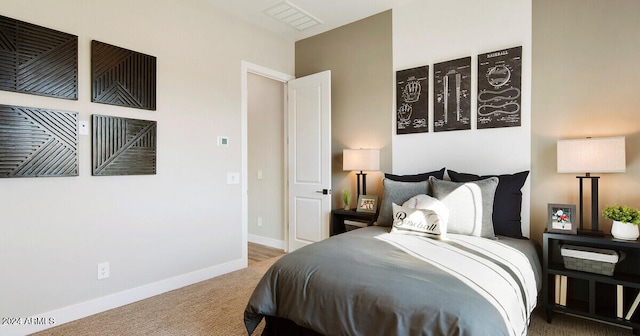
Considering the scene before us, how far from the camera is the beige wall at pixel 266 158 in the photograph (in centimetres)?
445

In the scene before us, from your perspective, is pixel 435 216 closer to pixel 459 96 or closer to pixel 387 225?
pixel 387 225

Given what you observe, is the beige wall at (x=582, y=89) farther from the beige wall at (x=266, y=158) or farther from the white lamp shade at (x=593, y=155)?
the beige wall at (x=266, y=158)

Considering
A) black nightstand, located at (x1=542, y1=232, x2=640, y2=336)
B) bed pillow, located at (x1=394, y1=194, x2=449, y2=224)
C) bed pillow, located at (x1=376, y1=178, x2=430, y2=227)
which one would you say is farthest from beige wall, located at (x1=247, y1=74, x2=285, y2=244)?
black nightstand, located at (x1=542, y1=232, x2=640, y2=336)

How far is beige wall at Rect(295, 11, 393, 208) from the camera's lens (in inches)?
139

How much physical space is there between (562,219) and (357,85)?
7.85 feet

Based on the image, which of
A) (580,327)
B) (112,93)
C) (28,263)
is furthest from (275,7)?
(580,327)

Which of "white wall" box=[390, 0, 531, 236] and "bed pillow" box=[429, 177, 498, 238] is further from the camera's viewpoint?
"white wall" box=[390, 0, 531, 236]

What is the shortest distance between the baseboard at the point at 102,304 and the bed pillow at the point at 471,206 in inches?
93.8

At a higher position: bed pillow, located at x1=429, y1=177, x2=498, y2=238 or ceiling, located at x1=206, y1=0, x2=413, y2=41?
ceiling, located at x1=206, y1=0, x2=413, y2=41

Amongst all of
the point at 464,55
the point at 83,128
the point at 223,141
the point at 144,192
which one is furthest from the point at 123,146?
the point at 464,55

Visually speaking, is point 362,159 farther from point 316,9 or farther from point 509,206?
point 316,9

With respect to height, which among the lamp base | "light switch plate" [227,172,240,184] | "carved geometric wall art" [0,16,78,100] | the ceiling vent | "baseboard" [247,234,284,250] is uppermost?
the ceiling vent

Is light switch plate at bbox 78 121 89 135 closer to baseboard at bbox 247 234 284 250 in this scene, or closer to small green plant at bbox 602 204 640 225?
baseboard at bbox 247 234 284 250

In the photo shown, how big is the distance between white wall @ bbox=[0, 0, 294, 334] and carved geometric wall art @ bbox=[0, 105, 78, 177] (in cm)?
7
